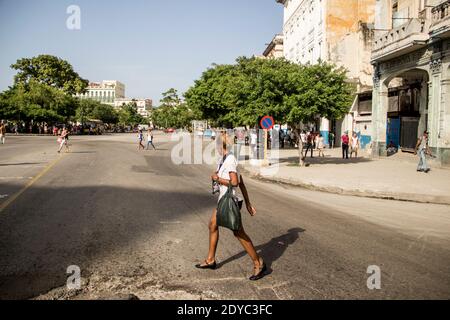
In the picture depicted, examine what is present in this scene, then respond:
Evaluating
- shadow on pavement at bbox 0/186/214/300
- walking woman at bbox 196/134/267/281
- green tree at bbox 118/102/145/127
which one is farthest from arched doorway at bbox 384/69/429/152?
green tree at bbox 118/102/145/127

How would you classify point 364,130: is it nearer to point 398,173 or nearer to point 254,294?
point 398,173

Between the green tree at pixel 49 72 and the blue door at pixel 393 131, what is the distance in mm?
61957

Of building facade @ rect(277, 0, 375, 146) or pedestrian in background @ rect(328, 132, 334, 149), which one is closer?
building facade @ rect(277, 0, 375, 146)

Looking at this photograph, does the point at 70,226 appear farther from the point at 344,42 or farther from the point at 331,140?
the point at 344,42

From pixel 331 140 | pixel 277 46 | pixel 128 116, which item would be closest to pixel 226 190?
pixel 331 140

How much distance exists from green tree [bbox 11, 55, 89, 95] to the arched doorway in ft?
203

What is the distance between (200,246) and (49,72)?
74.4 m

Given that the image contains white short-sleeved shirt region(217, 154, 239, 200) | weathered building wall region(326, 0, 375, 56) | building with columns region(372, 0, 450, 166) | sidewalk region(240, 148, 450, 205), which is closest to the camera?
white short-sleeved shirt region(217, 154, 239, 200)

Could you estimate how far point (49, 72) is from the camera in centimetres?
7119

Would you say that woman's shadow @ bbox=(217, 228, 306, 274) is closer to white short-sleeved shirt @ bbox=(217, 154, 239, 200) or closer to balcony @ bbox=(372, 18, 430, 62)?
white short-sleeved shirt @ bbox=(217, 154, 239, 200)

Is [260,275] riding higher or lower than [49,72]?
lower

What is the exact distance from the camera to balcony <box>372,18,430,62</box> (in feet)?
63.5

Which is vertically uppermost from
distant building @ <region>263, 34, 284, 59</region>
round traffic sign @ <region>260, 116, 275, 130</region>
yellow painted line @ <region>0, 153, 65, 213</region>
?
distant building @ <region>263, 34, 284, 59</region>
